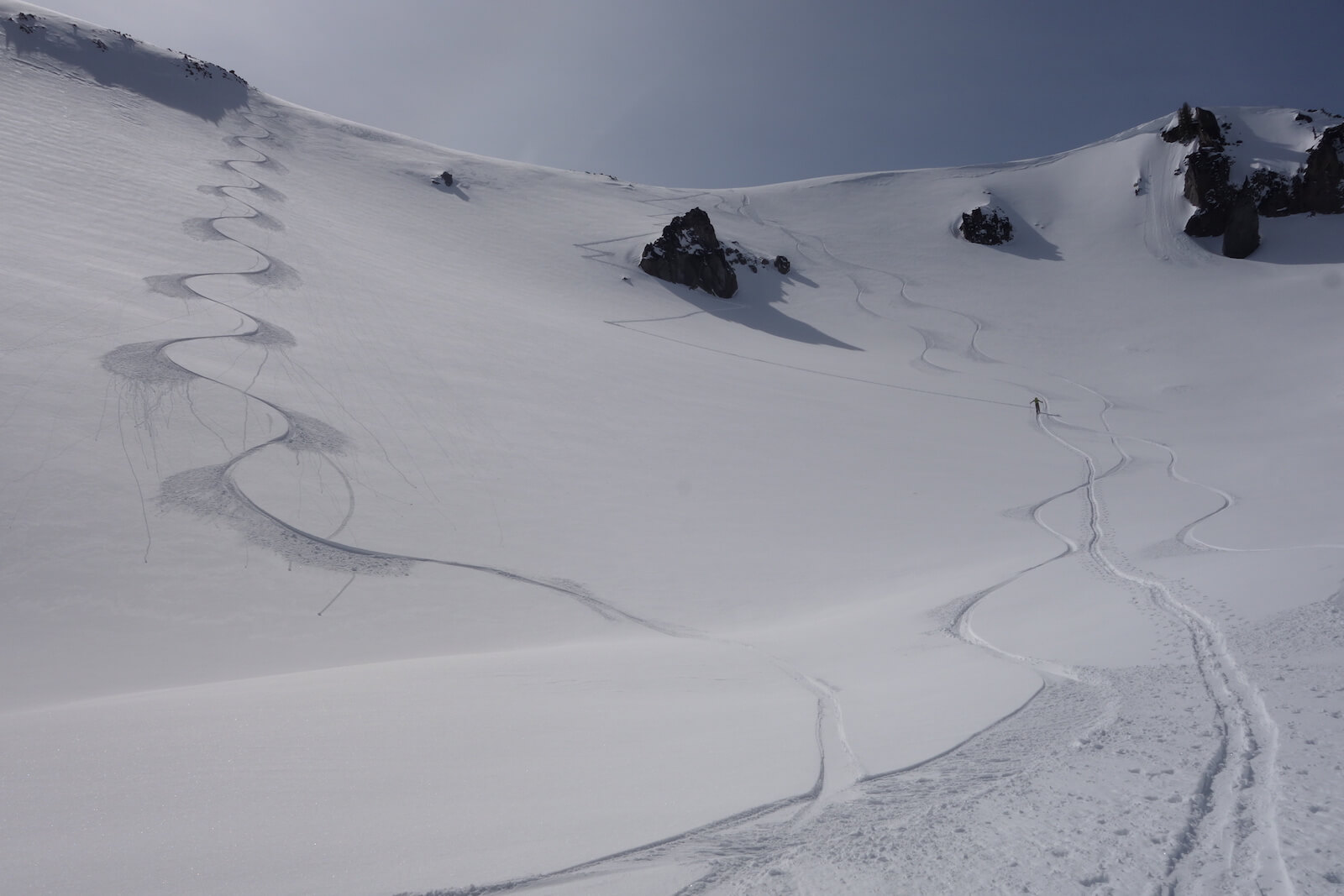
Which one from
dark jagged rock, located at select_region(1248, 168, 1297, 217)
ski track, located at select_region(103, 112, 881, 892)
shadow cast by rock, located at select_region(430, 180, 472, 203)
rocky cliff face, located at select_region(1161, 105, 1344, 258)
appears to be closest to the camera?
ski track, located at select_region(103, 112, 881, 892)

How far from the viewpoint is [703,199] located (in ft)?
120

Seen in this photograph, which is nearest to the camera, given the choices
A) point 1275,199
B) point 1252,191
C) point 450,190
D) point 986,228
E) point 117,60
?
point 117,60

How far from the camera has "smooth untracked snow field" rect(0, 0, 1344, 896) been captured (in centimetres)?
238

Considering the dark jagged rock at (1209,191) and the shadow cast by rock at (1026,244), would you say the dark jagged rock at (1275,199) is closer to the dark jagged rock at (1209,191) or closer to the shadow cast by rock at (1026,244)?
the dark jagged rock at (1209,191)

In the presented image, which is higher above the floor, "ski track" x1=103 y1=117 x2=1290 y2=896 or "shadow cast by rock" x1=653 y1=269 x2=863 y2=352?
"shadow cast by rock" x1=653 y1=269 x2=863 y2=352

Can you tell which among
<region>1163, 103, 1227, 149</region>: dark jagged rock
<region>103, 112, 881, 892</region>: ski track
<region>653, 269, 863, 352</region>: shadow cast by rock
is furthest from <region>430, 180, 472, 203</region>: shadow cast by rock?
<region>1163, 103, 1227, 149</region>: dark jagged rock

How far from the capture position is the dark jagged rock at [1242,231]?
31.6 m

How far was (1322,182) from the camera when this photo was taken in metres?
33.4

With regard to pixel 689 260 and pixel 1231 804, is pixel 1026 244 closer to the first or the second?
pixel 689 260

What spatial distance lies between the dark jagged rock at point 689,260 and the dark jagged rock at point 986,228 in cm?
1388

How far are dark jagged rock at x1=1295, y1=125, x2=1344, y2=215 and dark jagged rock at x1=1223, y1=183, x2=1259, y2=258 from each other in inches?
166

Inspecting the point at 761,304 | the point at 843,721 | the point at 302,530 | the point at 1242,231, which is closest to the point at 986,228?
the point at 1242,231

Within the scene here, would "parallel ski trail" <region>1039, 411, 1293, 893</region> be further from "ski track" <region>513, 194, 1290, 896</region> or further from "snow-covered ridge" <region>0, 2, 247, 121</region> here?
"snow-covered ridge" <region>0, 2, 247, 121</region>

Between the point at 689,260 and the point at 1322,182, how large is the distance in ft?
105
